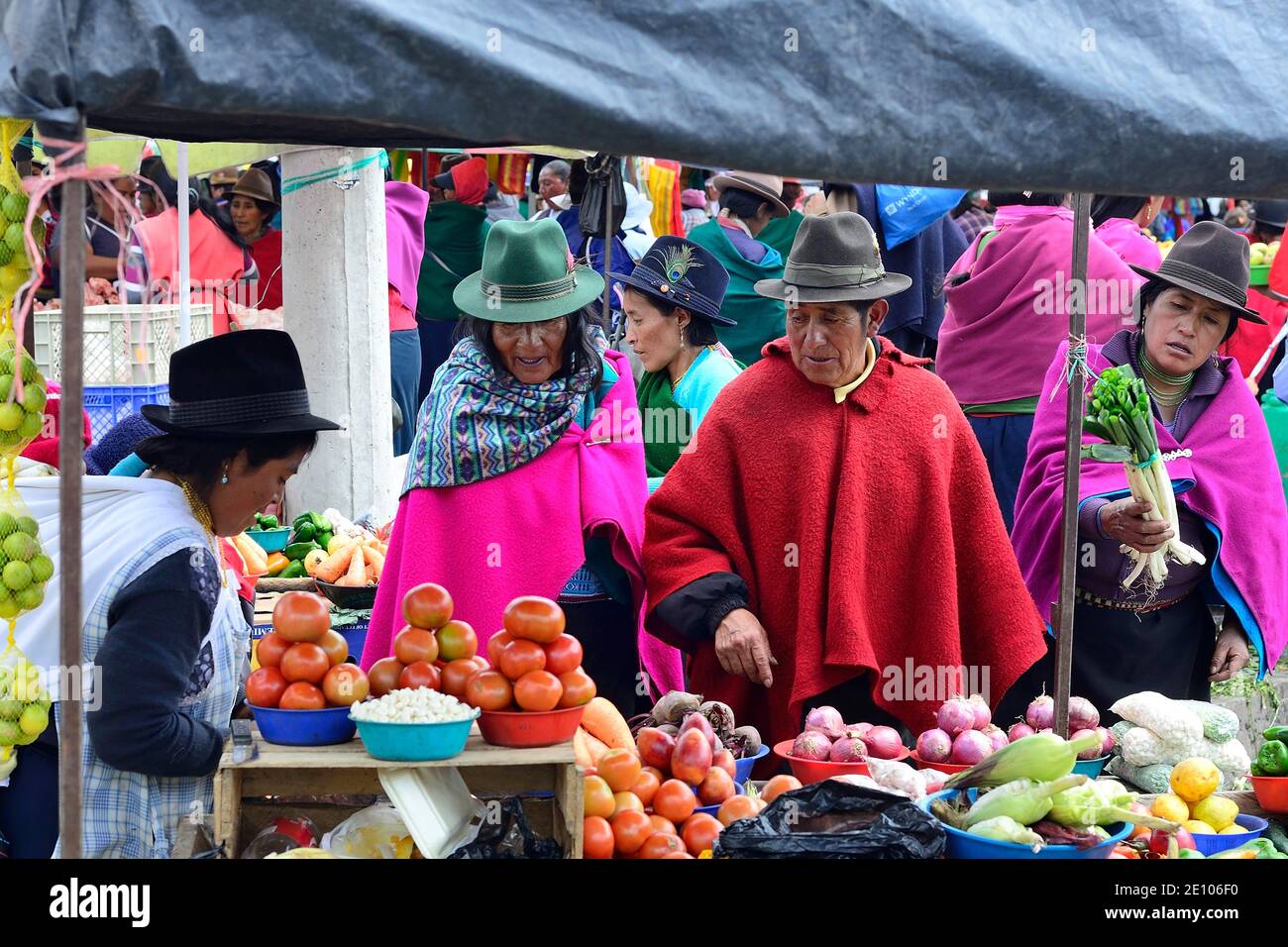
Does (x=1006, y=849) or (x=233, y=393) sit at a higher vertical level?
(x=233, y=393)

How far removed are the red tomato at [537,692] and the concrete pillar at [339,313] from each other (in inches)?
194

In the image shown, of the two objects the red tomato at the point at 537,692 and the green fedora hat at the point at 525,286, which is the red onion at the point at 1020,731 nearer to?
the red tomato at the point at 537,692

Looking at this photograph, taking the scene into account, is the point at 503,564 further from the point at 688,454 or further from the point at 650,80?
the point at 650,80

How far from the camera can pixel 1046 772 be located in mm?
2822

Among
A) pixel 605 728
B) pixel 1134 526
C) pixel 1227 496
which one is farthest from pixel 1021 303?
pixel 605 728

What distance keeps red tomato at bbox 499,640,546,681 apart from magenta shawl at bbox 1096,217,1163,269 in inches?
189

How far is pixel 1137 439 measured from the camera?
3863 mm

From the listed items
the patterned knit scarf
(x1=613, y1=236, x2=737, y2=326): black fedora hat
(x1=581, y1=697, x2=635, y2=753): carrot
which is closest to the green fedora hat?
the patterned knit scarf

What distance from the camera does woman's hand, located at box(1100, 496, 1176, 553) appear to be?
4.03 m

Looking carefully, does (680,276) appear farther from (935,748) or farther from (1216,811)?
(1216,811)

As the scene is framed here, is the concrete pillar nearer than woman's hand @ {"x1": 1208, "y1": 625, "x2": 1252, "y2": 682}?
No

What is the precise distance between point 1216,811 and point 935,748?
0.64 metres

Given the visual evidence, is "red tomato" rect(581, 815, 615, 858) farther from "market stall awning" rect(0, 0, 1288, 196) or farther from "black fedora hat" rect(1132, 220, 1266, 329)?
"black fedora hat" rect(1132, 220, 1266, 329)

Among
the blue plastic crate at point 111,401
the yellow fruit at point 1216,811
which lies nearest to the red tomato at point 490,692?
the yellow fruit at point 1216,811
